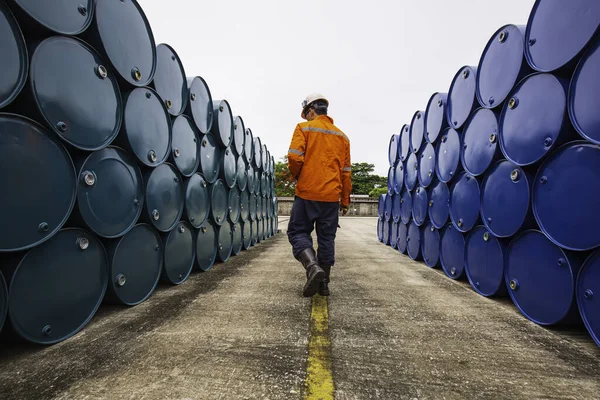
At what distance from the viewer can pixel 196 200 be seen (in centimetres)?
373

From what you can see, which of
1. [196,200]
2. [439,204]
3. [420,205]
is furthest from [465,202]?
[196,200]

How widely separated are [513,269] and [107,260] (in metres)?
3.59

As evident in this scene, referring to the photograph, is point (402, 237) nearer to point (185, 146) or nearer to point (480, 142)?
point (480, 142)

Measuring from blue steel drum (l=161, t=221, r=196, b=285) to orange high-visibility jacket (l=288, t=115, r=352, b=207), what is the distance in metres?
1.51

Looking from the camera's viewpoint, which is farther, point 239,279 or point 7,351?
point 239,279

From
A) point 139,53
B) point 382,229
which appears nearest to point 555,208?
point 139,53

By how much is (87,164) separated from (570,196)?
3.53 metres

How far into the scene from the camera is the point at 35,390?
4.68 feet

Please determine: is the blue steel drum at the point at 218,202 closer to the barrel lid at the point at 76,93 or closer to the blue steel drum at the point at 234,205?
the blue steel drum at the point at 234,205

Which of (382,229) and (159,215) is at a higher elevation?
(159,215)

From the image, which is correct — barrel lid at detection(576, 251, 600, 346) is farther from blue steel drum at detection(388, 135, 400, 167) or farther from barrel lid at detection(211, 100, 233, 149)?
blue steel drum at detection(388, 135, 400, 167)

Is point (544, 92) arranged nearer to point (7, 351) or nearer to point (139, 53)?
point (139, 53)

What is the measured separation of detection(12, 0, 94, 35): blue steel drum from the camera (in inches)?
66.1

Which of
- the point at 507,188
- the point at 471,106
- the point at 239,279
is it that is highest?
the point at 471,106
